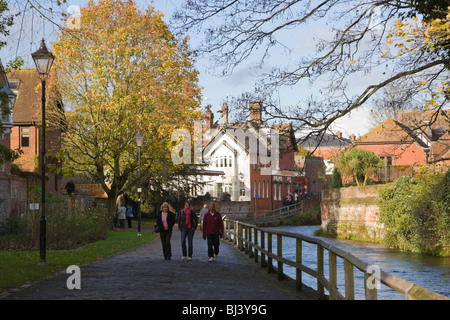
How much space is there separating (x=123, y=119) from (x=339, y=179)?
2262 cm

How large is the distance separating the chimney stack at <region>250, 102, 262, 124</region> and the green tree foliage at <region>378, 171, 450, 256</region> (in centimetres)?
1778

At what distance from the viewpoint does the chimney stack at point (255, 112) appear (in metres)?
14.6

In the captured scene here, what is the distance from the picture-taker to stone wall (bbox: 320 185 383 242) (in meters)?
43.8

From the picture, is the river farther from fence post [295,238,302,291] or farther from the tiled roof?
the tiled roof

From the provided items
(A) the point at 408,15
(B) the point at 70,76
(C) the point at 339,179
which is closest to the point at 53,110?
(B) the point at 70,76

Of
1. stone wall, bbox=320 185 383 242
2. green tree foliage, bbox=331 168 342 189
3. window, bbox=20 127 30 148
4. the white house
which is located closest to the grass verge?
stone wall, bbox=320 185 383 242

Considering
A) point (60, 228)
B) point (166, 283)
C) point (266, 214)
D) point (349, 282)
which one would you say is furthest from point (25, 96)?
point (349, 282)

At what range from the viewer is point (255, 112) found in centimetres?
1493

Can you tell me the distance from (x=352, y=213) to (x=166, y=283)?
35.3 m

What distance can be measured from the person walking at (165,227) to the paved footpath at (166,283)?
3.91ft

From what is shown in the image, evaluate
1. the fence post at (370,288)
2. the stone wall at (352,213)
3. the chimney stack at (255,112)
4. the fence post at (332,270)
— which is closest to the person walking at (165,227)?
the chimney stack at (255,112)

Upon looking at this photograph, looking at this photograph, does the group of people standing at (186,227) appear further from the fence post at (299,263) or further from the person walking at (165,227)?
the fence post at (299,263)

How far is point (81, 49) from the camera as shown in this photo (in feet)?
121

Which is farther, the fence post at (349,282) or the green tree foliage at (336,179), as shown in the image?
the green tree foliage at (336,179)
